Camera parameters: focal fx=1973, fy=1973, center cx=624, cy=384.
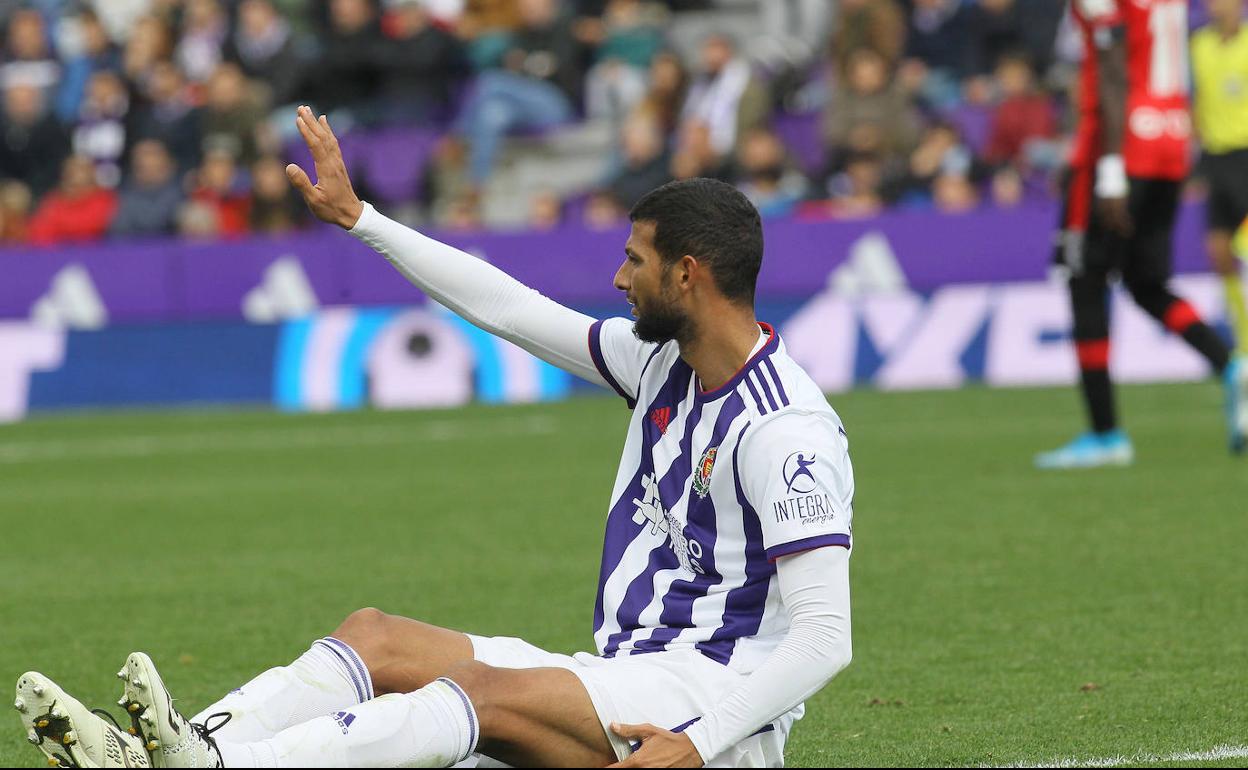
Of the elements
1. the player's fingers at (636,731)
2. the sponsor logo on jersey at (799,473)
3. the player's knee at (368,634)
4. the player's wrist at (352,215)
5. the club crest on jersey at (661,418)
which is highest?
the player's wrist at (352,215)

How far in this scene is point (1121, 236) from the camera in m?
9.99

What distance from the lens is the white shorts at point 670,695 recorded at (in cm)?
407

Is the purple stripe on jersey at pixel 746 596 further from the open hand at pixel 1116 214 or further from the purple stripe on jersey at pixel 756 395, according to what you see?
the open hand at pixel 1116 214

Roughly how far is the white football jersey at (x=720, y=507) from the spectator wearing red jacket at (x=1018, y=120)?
14036 mm

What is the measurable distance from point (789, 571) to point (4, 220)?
57.2ft

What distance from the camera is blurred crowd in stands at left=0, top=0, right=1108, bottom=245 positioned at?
1792 cm

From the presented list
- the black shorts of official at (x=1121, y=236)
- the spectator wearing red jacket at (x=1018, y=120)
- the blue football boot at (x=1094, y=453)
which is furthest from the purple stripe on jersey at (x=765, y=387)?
the spectator wearing red jacket at (x=1018, y=120)

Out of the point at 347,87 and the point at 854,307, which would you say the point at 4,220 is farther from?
the point at 854,307

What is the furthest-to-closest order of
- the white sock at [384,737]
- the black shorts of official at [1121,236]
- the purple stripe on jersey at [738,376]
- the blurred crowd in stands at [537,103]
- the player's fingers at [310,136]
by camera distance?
the blurred crowd in stands at [537,103] → the black shorts of official at [1121,236] → the player's fingers at [310,136] → the purple stripe on jersey at [738,376] → the white sock at [384,737]

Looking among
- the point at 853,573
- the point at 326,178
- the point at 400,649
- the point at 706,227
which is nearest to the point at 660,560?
the point at 400,649

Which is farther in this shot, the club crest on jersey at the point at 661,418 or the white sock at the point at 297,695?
the club crest on jersey at the point at 661,418

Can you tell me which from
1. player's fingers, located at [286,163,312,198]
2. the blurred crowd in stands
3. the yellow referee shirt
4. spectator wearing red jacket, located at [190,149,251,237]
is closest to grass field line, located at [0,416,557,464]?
the blurred crowd in stands

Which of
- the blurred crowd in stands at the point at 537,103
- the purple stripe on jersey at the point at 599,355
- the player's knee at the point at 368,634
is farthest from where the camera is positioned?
the blurred crowd in stands at the point at 537,103

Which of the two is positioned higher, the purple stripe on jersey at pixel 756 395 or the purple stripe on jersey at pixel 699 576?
the purple stripe on jersey at pixel 756 395
